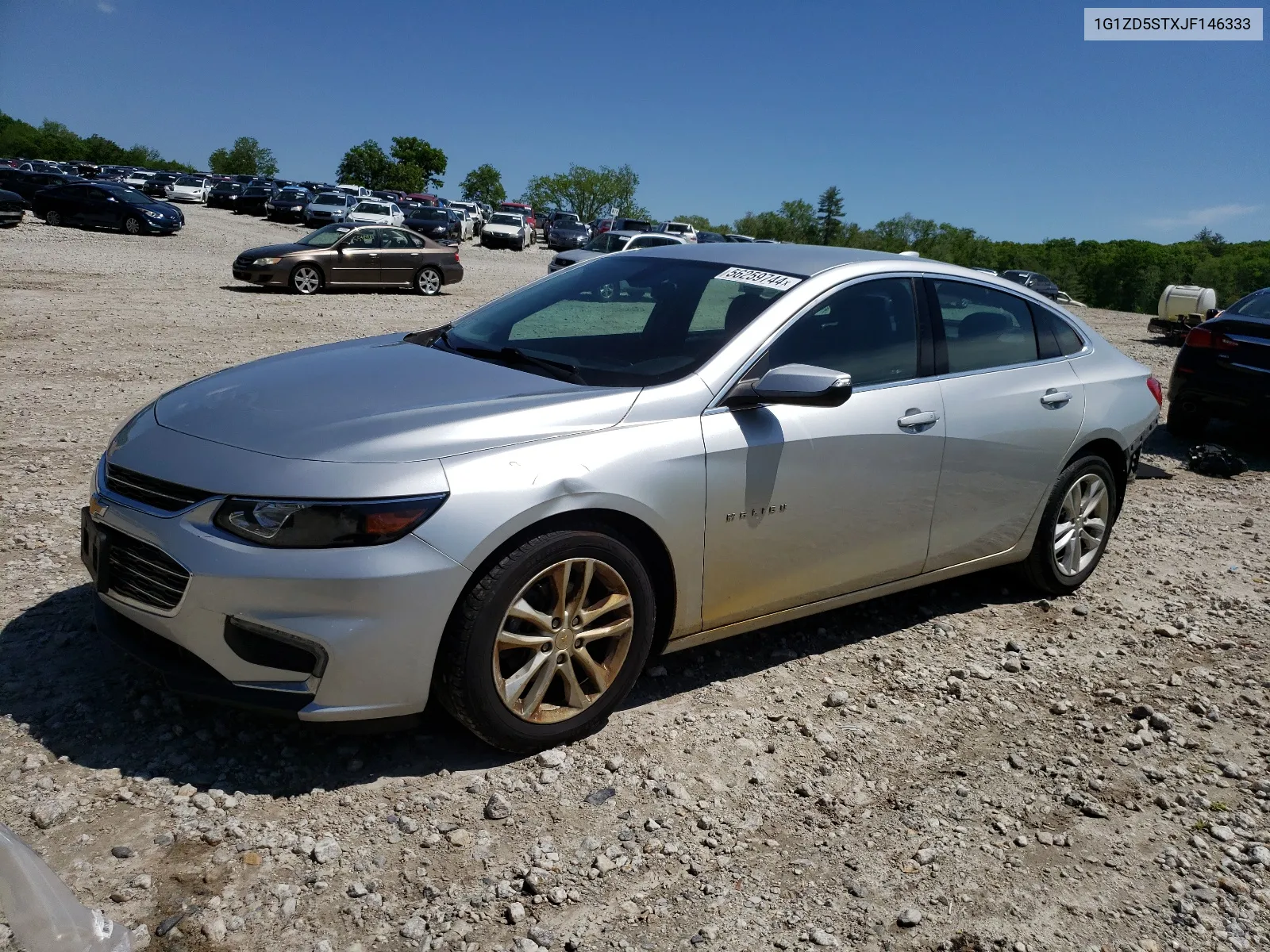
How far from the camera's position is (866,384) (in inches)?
164

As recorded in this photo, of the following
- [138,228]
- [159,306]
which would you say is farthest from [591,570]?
[138,228]

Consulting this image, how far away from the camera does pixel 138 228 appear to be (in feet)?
107

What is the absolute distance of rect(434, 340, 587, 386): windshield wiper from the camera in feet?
12.5

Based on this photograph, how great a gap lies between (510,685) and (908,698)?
5.86 ft

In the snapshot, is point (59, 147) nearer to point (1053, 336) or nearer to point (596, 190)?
point (596, 190)

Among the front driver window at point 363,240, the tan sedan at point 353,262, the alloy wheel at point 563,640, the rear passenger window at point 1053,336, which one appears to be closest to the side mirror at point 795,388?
the alloy wheel at point 563,640

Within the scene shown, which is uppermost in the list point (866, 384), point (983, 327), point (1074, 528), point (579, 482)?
point (983, 327)

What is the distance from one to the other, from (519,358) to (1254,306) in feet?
28.3

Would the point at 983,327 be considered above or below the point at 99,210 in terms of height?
below

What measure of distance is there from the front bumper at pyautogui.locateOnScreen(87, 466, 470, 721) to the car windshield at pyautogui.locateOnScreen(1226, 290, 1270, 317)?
30.1 ft

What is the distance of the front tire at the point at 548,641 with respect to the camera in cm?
314

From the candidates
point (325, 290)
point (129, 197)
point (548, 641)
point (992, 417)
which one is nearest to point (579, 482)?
point (548, 641)

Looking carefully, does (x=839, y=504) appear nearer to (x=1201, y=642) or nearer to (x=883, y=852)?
(x=883, y=852)

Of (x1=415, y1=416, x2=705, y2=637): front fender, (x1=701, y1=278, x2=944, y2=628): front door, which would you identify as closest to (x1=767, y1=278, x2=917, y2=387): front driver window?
(x1=701, y1=278, x2=944, y2=628): front door
